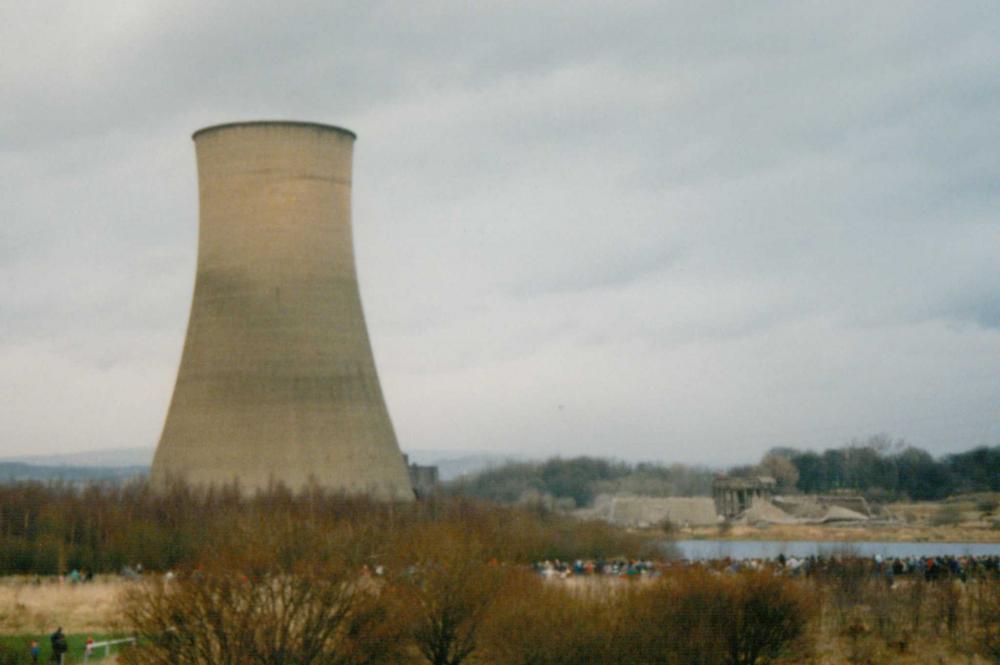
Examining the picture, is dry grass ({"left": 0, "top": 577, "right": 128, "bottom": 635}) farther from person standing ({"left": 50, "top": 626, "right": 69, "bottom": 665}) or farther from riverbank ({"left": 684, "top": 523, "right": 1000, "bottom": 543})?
riverbank ({"left": 684, "top": 523, "right": 1000, "bottom": 543})

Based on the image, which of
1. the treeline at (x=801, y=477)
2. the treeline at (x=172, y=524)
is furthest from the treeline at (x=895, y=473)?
the treeline at (x=172, y=524)

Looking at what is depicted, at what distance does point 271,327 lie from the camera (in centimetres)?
2381

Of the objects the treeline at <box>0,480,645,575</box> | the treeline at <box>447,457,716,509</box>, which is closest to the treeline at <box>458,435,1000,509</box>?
the treeline at <box>447,457,716,509</box>

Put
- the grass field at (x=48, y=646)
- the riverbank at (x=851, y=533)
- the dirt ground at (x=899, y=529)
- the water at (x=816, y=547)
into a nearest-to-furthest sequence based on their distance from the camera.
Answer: the grass field at (x=48, y=646)
the water at (x=816, y=547)
the riverbank at (x=851, y=533)
the dirt ground at (x=899, y=529)

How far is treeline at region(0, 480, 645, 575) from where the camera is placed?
73.5ft

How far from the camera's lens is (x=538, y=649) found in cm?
1169

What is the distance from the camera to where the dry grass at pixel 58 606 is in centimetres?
1705

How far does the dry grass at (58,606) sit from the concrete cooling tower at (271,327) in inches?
154

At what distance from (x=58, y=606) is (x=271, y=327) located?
6833 millimetres

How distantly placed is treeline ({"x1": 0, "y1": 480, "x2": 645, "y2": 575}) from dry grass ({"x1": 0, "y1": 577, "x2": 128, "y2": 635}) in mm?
1495

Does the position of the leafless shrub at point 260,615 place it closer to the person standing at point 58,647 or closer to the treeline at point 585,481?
the person standing at point 58,647

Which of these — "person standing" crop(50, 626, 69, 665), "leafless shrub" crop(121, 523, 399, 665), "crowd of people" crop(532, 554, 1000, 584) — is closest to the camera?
"leafless shrub" crop(121, 523, 399, 665)

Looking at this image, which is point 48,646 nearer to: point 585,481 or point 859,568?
point 859,568

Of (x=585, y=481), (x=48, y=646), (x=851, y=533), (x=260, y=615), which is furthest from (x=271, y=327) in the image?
(x=585, y=481)
